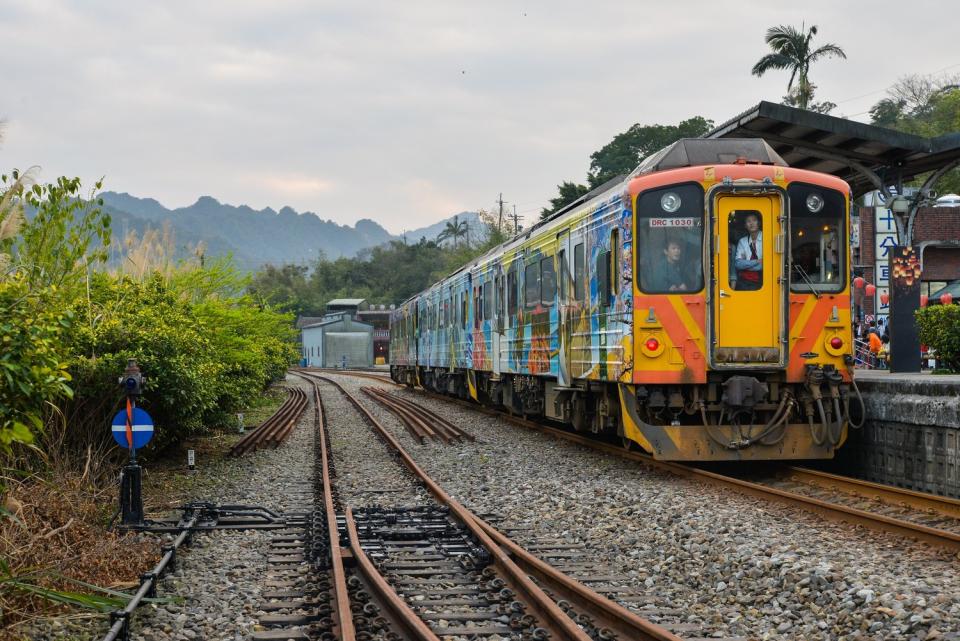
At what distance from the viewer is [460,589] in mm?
6223

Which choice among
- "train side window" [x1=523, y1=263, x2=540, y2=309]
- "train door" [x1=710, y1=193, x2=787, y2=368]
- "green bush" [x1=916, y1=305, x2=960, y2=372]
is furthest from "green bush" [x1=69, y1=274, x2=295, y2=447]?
"green bush" [x1=916, y1=305, x2=960, y2=372]

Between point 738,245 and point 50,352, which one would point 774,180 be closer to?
point 738,245

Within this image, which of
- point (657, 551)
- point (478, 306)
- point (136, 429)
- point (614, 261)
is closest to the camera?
point (657, 551)

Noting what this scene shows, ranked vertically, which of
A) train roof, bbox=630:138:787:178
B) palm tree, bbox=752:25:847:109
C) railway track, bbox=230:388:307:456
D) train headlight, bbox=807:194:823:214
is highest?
palm tree, bbox=752:25:847:109

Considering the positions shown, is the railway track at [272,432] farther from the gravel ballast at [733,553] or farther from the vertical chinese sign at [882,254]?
the vertical chinese sign at [882,254]

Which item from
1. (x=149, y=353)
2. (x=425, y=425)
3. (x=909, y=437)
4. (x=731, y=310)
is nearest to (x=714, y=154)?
(x=731, y=310)

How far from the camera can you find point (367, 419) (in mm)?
20422

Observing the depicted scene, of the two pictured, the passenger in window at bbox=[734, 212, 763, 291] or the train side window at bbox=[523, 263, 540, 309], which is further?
the train side window at bbox=[523, 263, 540, 309]

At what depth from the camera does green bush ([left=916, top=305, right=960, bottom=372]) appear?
502 inches

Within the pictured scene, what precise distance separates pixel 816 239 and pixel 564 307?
11.8ft

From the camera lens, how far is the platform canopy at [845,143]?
43.0 feet

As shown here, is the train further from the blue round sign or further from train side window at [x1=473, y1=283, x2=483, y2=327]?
train side window at [x1=473, y1=283, x2=483, y2=327]

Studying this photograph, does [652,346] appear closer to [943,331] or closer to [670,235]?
[670,235]

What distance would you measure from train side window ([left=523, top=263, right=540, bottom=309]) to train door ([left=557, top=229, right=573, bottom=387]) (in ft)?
4.40
